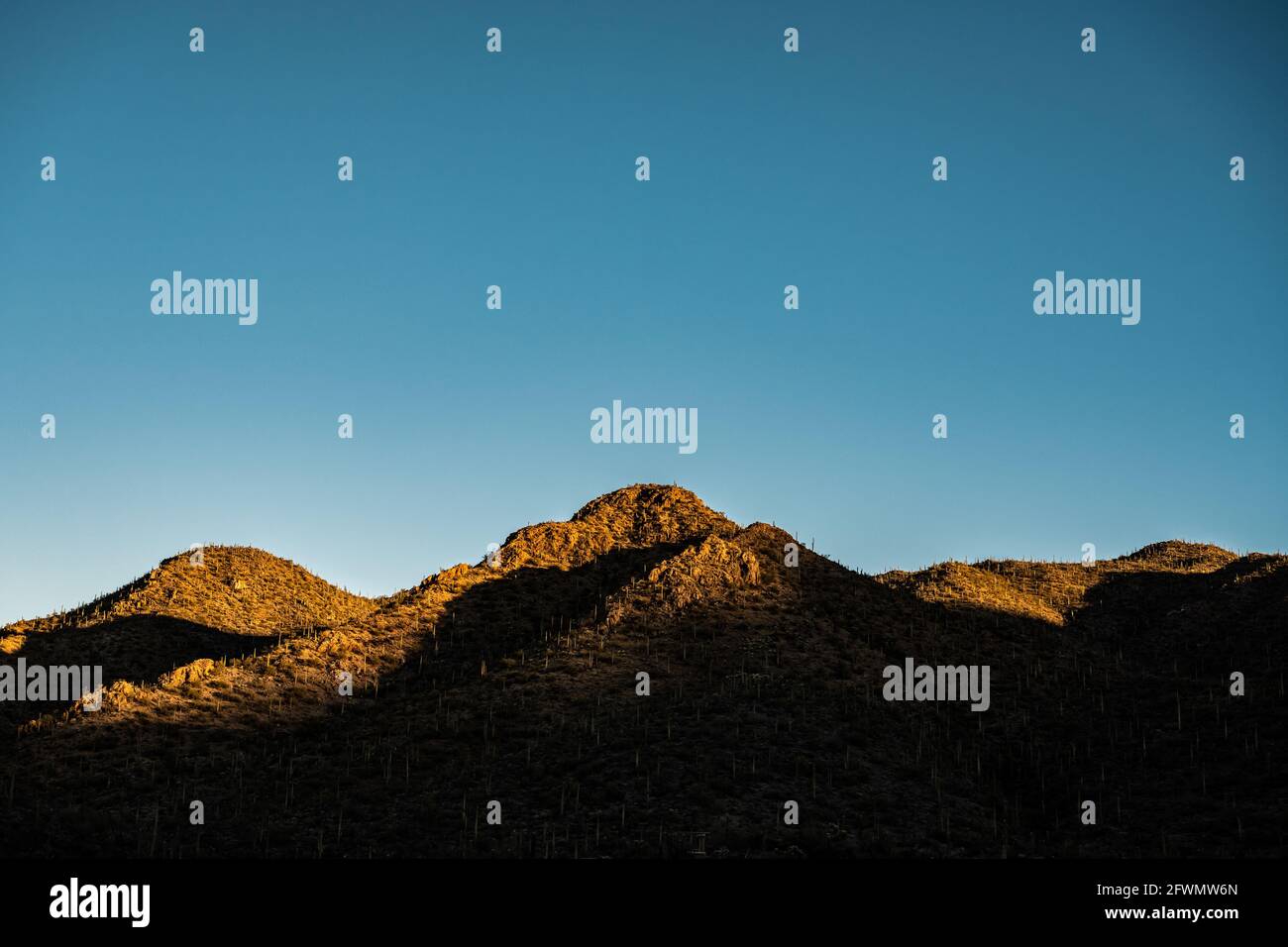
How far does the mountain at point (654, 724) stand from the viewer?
121 feet

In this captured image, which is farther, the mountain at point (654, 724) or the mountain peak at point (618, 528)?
the mountain peak at point (618, 528)

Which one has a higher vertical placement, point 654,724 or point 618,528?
point 618,528

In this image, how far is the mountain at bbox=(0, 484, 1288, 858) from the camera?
121 ft

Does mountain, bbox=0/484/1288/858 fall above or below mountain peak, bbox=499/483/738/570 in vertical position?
below

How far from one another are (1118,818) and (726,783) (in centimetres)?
1741

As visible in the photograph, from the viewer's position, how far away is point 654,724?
150 ft

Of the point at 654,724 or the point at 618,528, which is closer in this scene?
the point at 654,724

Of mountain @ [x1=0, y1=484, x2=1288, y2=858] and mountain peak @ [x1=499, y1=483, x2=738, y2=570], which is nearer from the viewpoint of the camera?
mountain @ [x1=0, y1=484, x2=1288, y2=858]

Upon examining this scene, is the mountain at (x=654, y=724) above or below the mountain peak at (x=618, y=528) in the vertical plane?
below
